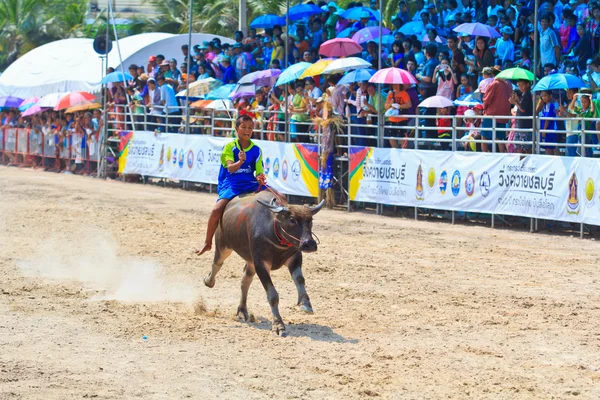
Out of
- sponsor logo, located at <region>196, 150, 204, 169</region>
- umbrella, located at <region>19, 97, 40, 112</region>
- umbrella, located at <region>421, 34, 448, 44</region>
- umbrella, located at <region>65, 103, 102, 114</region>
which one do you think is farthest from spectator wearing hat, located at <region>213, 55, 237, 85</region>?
umbrella, located at <region>19, 97, 40, 112</region>

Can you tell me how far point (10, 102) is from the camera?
125ft

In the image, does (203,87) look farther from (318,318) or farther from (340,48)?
(318,318)

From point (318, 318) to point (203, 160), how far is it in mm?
15205

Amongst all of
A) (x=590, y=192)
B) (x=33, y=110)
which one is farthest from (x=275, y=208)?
(x=33, y=110)

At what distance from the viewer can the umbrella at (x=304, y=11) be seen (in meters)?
26.1

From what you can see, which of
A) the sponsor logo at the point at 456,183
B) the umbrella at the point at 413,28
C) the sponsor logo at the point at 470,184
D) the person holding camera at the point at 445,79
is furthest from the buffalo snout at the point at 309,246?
the umbrella at the point at 413,28

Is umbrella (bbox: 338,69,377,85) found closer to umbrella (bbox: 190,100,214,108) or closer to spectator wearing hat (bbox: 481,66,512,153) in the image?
spectator wearing hat (bbox: 481,66,512,153)

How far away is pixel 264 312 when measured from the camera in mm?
10773

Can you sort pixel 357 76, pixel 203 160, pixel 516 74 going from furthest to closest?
pixel 203 160 < pixel 357 76 < pixel 516 74

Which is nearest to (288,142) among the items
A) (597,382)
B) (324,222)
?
(324,222)

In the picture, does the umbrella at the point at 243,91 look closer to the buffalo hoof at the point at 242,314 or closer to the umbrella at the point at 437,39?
the umbrella at the point at 437,39

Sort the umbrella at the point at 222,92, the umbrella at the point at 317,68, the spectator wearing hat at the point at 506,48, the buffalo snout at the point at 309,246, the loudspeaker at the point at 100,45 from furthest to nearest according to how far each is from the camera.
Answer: the loudspeaker at the point at 100,45 < the umbrella at the point at 222,92 < the umbrella at the point at 317,68 < the spectator wearing hat at the point at 506,48 < the buffalo snout at the point at 309,246

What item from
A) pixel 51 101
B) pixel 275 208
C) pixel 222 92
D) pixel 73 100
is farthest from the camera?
pixel 51 101

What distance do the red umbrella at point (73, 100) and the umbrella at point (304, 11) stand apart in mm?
8229
